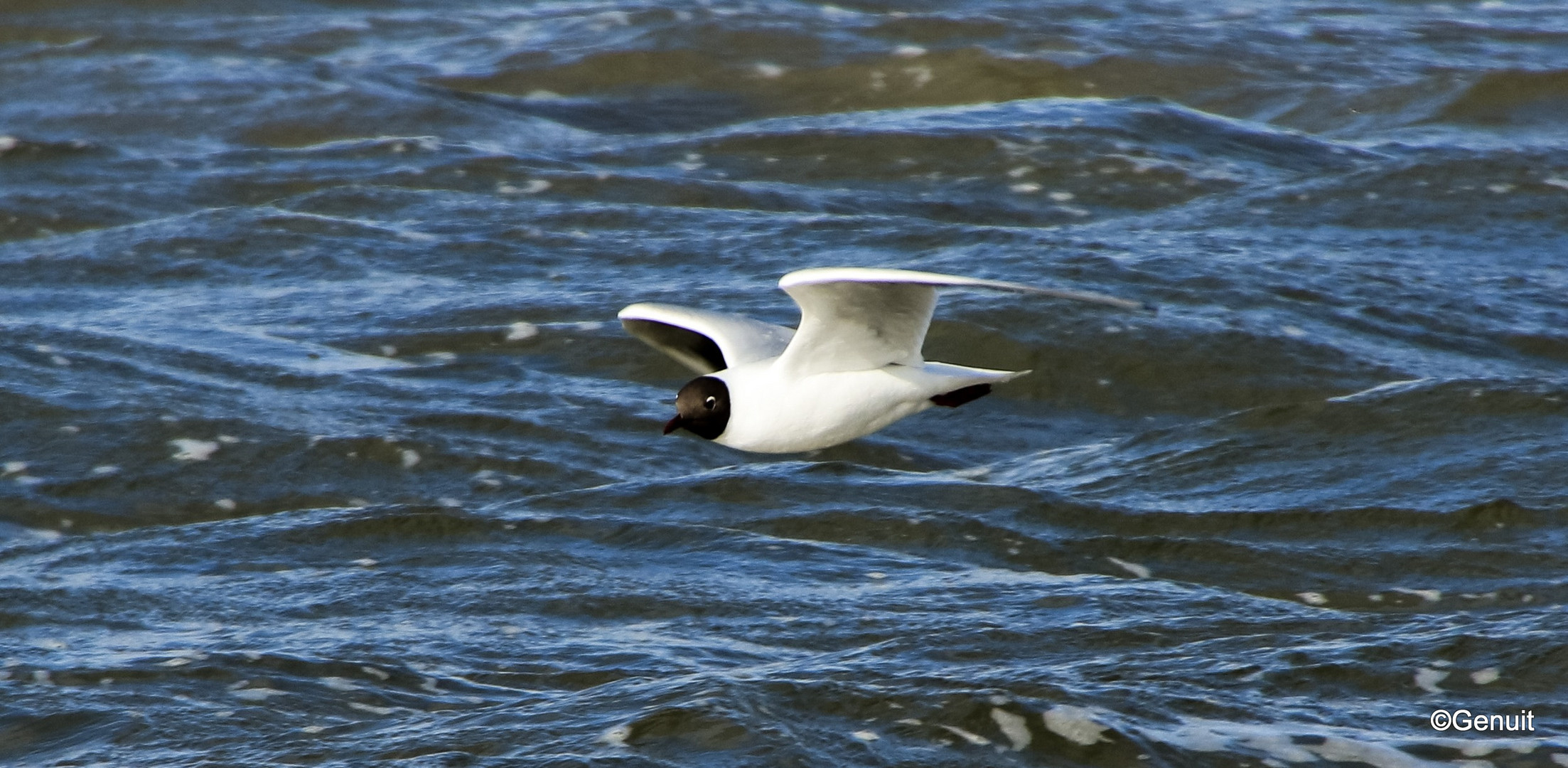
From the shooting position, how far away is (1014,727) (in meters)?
6.68

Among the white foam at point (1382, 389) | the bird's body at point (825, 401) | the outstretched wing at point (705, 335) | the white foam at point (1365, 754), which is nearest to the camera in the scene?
the white foam at point (1365, 754)

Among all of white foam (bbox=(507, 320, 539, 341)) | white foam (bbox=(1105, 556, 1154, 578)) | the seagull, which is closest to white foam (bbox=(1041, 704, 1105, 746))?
the seagull

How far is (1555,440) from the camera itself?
383 inches

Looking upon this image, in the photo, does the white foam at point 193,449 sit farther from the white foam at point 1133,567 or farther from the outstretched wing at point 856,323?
the white foam at point 1133,567

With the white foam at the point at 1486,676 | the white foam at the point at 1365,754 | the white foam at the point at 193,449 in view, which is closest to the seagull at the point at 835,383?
the white foam at the point at 1365,754

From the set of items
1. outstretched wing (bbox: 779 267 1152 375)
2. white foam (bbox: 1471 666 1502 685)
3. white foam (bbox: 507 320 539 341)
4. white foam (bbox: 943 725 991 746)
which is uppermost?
outstretched wing (bbox: 779 267 1152 375)

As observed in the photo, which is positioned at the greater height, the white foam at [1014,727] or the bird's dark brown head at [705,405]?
the bird's dark brown head at [705,405]

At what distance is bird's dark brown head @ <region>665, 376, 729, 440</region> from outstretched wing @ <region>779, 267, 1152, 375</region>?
9.8 inches

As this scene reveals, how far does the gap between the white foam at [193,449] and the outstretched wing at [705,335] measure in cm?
305

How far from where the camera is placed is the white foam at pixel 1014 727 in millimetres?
6613

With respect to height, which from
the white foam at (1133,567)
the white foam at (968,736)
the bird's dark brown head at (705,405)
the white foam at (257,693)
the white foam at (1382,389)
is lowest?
the white foam at (1133,567)

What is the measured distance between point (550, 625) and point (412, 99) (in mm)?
9154

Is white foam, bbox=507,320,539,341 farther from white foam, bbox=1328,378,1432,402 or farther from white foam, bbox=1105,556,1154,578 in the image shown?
white foam, bbox=1328,378,1432,402

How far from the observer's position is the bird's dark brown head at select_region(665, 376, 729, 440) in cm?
721
